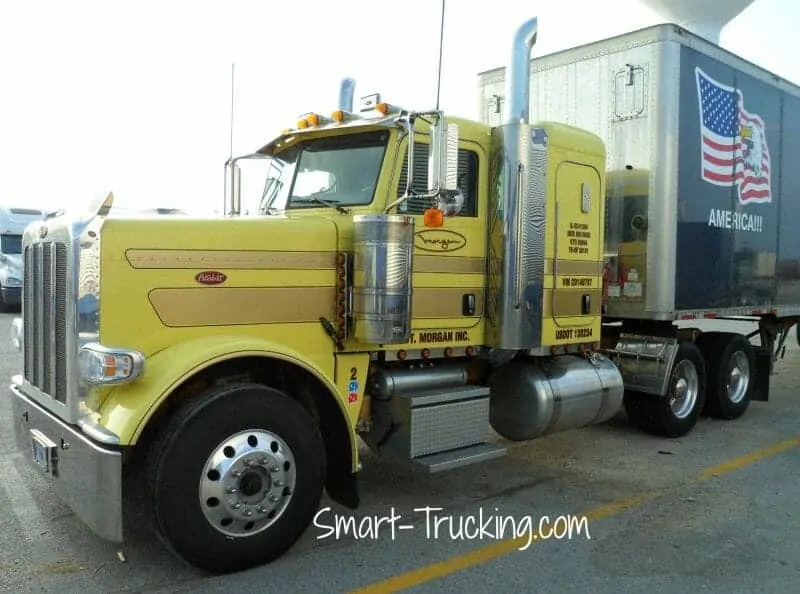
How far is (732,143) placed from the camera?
762cm

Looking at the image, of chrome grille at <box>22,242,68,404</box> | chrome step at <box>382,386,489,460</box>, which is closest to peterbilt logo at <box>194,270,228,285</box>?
chrome grille at <box>22,242,68,404</box>

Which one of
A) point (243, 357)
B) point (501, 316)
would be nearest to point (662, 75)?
point (501, 316)

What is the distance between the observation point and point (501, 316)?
18.1ft

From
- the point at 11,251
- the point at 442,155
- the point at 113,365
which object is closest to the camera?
the point at 113,365

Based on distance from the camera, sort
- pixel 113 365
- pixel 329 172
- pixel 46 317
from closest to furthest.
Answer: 1. pixel 113 365
2. pixel 46 317
3. pixel 329 172

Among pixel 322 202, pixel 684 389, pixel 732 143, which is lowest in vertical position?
pixel 684 389

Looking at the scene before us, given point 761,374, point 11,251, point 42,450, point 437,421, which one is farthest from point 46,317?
point 11,251

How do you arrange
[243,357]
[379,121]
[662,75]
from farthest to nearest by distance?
1. [662,75]
2. [379,121]
3. [243,357]

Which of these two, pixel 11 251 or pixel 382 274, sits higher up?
pixel 11 251

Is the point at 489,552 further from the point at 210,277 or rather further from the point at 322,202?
the point at 322,202

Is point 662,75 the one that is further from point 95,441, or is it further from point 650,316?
point 95,441

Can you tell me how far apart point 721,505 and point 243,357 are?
3.51m

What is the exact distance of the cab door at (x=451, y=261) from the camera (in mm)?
5062

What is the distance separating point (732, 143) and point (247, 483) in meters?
6.10
